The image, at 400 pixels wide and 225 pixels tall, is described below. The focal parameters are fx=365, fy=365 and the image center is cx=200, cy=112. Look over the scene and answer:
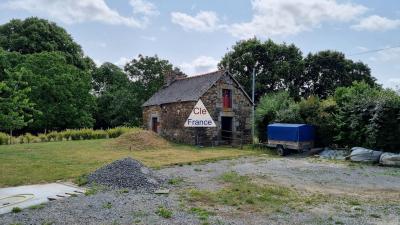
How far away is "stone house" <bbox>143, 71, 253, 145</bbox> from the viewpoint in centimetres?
2208

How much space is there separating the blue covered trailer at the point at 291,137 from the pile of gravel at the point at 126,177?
8.82 metres

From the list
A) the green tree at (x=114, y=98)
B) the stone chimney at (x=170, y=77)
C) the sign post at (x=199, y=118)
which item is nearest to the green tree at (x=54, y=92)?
the green tree at (x=114, y=98)

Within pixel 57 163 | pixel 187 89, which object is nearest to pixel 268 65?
pixel 187 89

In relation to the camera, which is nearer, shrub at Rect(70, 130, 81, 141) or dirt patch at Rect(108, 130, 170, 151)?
dirt patch at Rect(108, 130, 170, 151)

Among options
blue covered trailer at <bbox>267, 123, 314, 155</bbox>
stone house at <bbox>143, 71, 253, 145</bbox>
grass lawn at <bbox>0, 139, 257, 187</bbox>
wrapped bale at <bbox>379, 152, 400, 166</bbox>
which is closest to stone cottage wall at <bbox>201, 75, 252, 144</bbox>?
stone house at <bbox>143, 71, 253, 145</bbox>

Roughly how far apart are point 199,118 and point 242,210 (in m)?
13.9

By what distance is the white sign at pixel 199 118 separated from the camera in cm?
2064

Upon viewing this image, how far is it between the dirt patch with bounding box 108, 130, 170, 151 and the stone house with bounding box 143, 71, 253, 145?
2481 mm

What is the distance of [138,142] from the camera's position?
19.7m

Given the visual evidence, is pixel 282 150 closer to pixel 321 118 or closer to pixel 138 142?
pixel 321 118

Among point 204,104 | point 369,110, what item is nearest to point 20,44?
point 204,104

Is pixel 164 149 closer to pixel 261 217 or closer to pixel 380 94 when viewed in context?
pixel 380 94

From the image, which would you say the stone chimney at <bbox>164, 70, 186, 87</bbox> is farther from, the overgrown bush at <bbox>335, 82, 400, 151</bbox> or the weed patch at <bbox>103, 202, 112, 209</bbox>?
the weed patch at <bbox>103, 202, 112, 209</bbox>

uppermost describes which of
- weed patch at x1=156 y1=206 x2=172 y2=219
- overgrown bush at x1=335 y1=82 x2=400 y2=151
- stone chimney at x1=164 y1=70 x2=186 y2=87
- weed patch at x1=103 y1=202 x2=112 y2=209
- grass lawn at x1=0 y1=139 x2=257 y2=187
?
stone chimney at x1=164 y1=70 x2=186 y2=87
